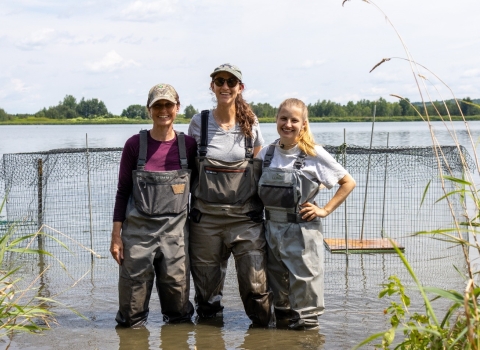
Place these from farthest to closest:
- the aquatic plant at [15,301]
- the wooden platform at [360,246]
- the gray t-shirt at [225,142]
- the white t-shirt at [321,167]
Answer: the wooden platform at [360,246]
the gray t-shirt at [225,142]
the white t-shirt at [321,167]
the aquatic plant at [15,301]

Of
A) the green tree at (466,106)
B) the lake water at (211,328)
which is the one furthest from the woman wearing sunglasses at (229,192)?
the green tree at (466,106)

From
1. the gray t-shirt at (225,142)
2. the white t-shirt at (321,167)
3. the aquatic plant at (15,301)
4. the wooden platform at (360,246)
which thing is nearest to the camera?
the aquatic plant at (15,301)

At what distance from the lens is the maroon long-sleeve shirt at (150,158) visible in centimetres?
460

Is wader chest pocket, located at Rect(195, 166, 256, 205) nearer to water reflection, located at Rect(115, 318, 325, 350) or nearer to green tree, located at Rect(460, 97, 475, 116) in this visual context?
water reflection, located at Rect(115, 318, 325, 350)

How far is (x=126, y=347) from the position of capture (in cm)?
459

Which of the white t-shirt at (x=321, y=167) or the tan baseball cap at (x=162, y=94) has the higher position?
the tan baseball cap at (x=162, y=94)

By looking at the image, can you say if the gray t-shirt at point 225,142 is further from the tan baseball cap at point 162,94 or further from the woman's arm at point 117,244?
the woman's arm at point 117,244

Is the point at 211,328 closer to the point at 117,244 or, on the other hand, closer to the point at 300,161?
the point at 117,244

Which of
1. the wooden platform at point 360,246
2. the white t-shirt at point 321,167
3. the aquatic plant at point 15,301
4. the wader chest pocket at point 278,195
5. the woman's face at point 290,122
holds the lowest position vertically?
the wooden platform at point 360,246

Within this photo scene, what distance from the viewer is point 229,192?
460 cm

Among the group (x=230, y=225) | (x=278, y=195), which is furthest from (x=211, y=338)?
(x=278, y=195)

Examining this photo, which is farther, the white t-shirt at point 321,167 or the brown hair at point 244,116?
the brown hair at point 244,116

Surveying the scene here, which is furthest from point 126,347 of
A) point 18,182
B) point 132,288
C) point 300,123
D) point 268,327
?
point 18,182

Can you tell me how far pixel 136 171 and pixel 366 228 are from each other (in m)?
6.58
